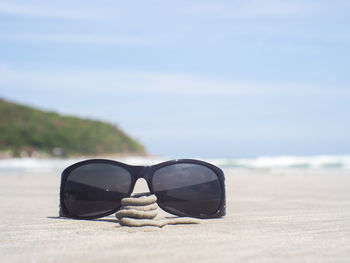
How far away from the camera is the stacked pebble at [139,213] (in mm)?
2906

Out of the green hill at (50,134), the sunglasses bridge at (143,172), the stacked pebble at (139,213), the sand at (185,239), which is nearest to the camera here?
the sand at (185,239)

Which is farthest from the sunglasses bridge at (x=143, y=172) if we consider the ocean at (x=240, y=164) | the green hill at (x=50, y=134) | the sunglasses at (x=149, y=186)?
the green hill at (x=50, y=134)

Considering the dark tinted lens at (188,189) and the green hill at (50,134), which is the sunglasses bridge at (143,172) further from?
the green hill at (50,134)

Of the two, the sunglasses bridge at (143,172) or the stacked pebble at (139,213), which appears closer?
the stacked pebble at (139,213)

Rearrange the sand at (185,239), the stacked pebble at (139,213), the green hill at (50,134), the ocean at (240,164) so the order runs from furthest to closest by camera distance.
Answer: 1. the green hill at (50,134)
2. the ocean at (240,164)
3. the stacked pebble at (139,213)
4. the sand at (185,239)

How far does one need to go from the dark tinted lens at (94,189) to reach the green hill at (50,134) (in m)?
30.1

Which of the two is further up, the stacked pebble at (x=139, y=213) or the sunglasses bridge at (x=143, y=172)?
the sunglasses bridge at (x=143, y=172)

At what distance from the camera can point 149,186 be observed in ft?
10.5

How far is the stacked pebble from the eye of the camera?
291 centimetres

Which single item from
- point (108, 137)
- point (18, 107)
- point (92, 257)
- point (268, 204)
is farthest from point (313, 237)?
point (108, 137)

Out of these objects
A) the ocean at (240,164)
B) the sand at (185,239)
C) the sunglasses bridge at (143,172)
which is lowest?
the ocean at (240,164)

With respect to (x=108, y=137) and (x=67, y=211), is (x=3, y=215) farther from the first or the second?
(x=108, y=137)

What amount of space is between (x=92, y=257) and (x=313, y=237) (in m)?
1.23

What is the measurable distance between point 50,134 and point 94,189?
118 feet
